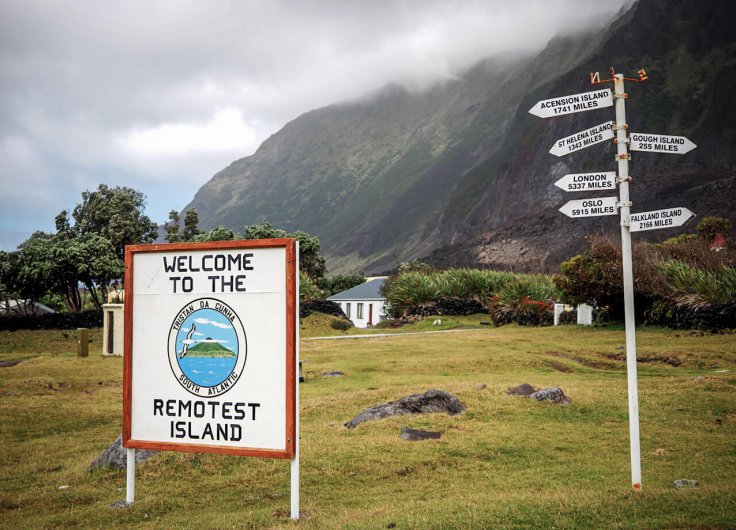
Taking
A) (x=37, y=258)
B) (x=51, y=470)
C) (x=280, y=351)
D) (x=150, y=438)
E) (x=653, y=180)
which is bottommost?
(x=51, y=470)

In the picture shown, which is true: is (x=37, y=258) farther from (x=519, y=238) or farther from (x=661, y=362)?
(x=519, y=238)

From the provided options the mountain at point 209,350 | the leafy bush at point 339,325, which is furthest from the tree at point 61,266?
the mountain at point 209,350

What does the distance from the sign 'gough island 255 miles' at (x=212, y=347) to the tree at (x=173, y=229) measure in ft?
209

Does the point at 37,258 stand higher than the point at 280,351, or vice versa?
the point at 37,258

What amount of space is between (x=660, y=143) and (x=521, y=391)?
7.42 meters

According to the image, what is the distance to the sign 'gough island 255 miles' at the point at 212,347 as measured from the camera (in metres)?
7.70

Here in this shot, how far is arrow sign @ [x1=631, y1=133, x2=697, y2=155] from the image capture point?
8234 millimetres

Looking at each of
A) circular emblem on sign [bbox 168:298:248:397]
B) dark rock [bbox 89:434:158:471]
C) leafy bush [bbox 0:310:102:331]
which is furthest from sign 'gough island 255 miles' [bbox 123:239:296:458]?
leafy bush [bbox 0:310:102:331]

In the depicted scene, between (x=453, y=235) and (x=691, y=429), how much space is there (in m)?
165

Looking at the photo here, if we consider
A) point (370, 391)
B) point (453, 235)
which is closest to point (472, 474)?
point (370, 391)

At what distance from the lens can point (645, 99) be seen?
130m

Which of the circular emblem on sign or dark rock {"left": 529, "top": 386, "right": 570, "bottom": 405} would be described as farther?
dark rock {"left": 529, "top": 386, "right": 570, "bottom": 405}

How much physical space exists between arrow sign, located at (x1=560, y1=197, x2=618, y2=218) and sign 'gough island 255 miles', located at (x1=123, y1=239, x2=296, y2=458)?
341 cm

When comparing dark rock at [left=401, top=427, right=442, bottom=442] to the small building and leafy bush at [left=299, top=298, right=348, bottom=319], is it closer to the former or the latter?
leafy bush at [left=299, top=298, right=348, bottom=319]
